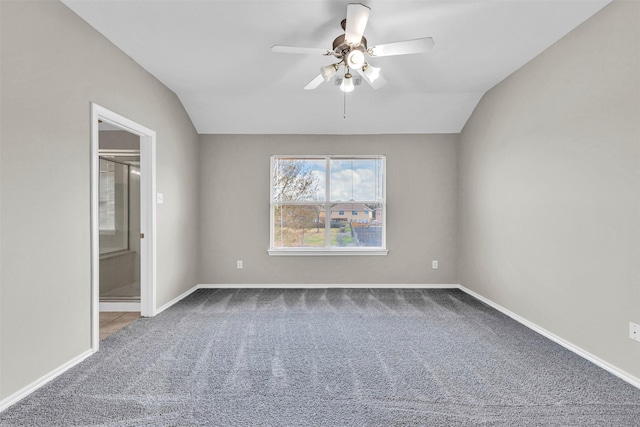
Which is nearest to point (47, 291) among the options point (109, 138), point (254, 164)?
point (109, 138)

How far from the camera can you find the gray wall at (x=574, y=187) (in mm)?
2023

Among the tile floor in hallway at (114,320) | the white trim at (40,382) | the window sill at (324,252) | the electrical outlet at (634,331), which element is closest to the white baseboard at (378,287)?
the white trim at (40,382)

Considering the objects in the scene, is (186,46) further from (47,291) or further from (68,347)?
(68,347)

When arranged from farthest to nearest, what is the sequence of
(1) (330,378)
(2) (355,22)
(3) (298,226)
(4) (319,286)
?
1. (3) (298,226)
2. (4) (319,286)
3. (1) (330,378)
4. (2) (355,22)

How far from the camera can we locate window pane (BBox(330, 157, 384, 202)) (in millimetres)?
4527

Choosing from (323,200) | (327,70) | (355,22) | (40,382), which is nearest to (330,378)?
(40,382)

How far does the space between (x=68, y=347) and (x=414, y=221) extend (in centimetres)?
405

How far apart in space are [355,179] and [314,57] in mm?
2047

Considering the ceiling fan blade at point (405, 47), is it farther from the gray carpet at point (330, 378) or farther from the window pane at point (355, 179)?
the window pane at point (355, 179)

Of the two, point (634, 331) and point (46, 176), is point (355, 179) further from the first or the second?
point (46, 176)

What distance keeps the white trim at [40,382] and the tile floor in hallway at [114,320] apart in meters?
Result: 0.48

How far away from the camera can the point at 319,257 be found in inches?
176

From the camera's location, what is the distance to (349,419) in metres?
1.63

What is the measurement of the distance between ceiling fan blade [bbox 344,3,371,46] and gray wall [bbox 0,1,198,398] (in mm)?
1981
